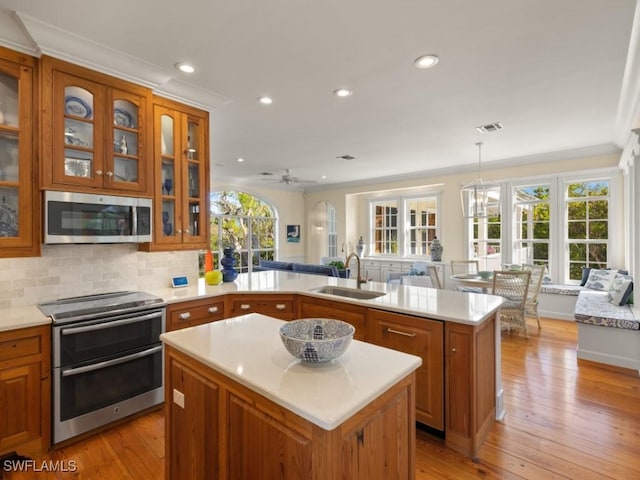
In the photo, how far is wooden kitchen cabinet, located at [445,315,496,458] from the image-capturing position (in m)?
2.02

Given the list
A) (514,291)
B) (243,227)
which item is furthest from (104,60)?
(243,227)

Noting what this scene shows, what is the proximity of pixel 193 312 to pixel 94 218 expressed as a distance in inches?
42.1

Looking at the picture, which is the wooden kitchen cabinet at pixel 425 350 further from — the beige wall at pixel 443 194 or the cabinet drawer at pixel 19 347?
the beige wall at pixel 443 194

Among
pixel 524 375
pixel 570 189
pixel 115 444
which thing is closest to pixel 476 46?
pixel 524 375

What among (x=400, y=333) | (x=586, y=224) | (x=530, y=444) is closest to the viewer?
(x=530, y=444)

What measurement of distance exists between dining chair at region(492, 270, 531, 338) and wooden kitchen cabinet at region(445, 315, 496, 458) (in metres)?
2.27

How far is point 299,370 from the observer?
121 centimetres

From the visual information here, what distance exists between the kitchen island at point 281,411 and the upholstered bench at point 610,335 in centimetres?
336

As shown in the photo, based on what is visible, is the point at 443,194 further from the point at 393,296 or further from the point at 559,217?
the point at 393,296

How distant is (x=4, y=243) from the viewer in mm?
2148

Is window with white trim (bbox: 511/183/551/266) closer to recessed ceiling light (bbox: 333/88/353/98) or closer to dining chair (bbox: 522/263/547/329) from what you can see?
dining chair (bbox: 522/263/547/329)

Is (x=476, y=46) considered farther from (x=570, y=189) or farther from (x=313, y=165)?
(x=570, y=189)

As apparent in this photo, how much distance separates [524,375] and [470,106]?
280cm

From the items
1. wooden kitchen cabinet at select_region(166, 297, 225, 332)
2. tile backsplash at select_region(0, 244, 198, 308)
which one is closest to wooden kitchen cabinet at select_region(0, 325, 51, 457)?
tile backsplash at select_region(0, 244, 198, 308)
